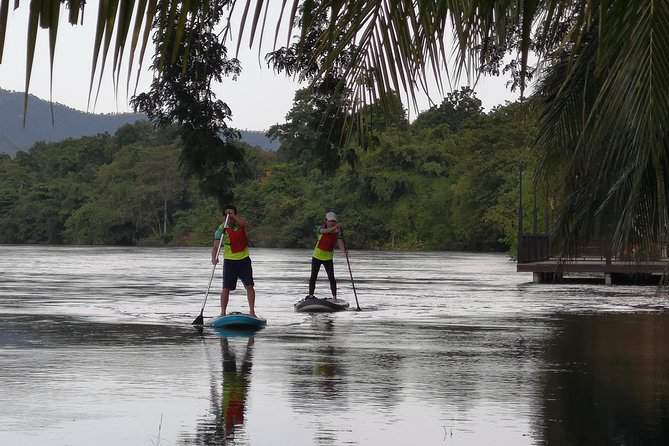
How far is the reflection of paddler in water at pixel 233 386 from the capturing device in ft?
31.5

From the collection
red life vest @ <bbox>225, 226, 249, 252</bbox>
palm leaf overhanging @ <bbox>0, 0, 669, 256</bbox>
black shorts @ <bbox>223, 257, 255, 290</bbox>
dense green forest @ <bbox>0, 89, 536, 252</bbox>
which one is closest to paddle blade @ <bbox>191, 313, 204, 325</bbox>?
black shorts @ <bbox>223, 257, 255, 290</bbox>

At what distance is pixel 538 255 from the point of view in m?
45.7

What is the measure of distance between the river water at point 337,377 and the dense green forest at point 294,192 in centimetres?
7827

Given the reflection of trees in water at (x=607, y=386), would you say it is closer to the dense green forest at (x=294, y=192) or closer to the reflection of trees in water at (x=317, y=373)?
the reflection of trees in water at (x=317, y=373)

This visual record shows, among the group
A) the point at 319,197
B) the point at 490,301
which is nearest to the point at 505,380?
the point at 490,301

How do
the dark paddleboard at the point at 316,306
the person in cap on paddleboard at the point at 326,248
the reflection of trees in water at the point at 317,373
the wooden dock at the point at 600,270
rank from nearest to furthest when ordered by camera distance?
the reflection of trees in water at the point at 317,373, the dark paddleboard at the point at 316,306, the person in cap on paddleboard at the point at 326,248, the wooden dock at the point at 600,270

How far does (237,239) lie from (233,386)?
778cm

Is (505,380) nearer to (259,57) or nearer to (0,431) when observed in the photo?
(0,431)

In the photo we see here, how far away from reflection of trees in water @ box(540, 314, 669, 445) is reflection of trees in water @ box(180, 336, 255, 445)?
209cm

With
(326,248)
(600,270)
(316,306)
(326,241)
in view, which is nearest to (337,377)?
(316,306)

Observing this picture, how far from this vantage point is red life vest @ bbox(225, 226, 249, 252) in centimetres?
1933

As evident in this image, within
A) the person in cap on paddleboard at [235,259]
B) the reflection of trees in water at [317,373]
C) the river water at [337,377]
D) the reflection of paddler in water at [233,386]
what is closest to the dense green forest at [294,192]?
the river water at [337,377]

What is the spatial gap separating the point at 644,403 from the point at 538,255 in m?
35.2

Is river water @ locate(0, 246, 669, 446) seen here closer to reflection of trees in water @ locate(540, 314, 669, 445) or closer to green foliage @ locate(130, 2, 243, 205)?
reflection of trees in water @ locate(540, 314, 669, 445)
